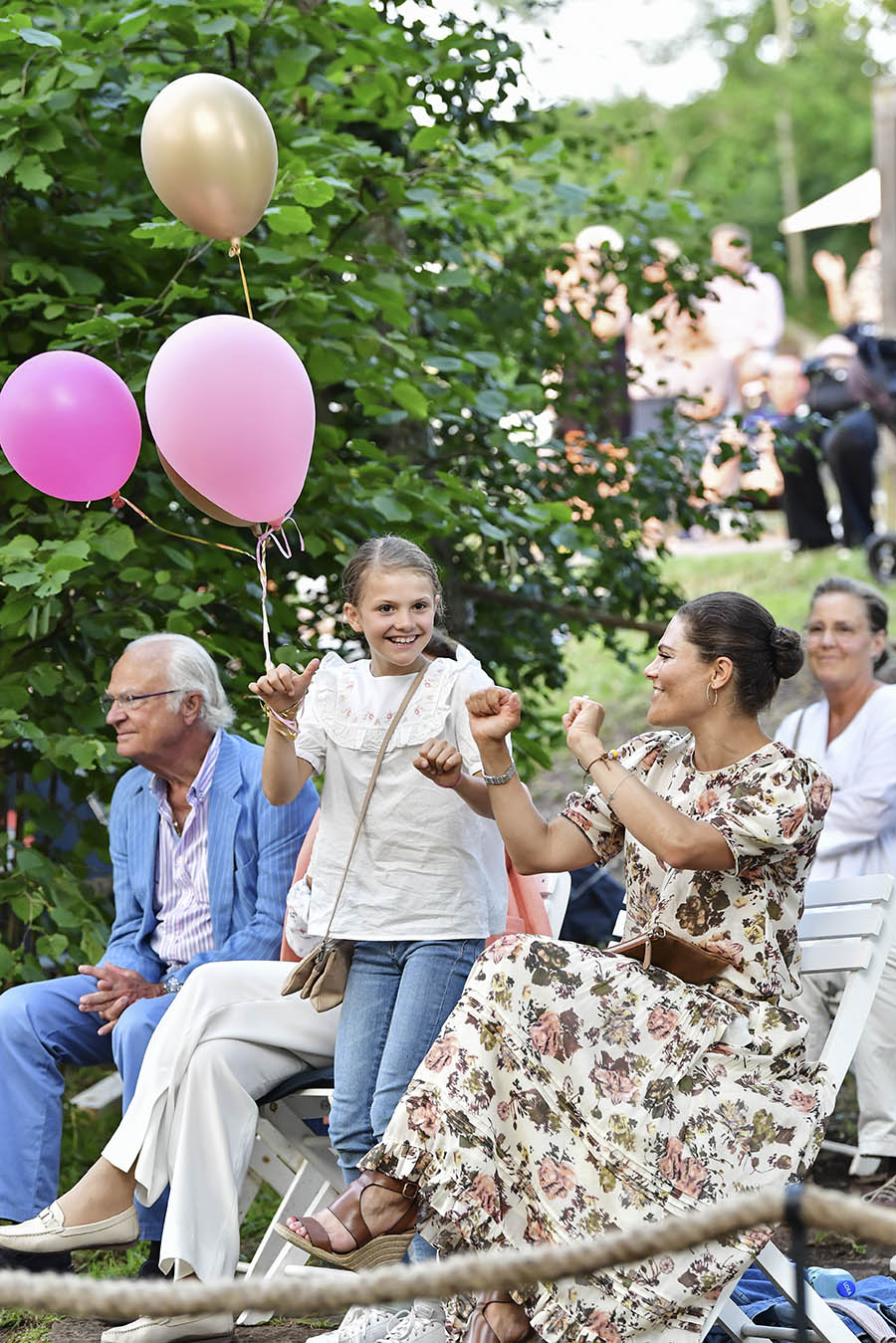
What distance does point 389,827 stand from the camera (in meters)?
3.24

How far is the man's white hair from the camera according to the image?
3.79 metres

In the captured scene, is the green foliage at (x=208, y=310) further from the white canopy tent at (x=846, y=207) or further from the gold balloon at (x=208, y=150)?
the white canopy tent at (x=846, y=207)

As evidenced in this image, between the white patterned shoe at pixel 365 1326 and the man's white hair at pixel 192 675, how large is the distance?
143 centimetres

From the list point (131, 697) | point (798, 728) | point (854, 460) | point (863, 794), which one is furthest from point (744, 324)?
point (131, 697)

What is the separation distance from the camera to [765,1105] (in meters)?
2.69

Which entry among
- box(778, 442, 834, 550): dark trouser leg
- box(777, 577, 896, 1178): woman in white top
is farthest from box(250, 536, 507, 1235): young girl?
box(778, 442, 834, 550): dark trouser leg

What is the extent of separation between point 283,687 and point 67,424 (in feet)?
2.62

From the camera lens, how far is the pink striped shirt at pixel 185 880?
12.2ft

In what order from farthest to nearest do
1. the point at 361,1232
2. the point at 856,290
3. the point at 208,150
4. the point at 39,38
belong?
the point at 856,290 < the point at 39,38 < the point at 208,150 < the point at 361,1232

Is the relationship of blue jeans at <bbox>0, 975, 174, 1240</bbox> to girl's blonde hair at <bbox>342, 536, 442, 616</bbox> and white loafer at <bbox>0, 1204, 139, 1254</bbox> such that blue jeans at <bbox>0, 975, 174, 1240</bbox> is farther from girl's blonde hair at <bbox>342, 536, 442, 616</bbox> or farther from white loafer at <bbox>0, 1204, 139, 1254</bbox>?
girl's blonde hair at <bbox>342, 536, 442, 616</bbox>

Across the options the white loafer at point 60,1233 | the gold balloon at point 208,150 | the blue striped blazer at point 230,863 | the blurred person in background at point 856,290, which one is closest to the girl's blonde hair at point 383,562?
the blue striped blazer at point 230,863

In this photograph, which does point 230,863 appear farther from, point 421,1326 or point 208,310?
point 208,310

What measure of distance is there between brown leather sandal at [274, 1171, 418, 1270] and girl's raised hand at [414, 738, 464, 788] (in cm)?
71

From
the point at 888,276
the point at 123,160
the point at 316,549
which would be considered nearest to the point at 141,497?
the point at 316,549
